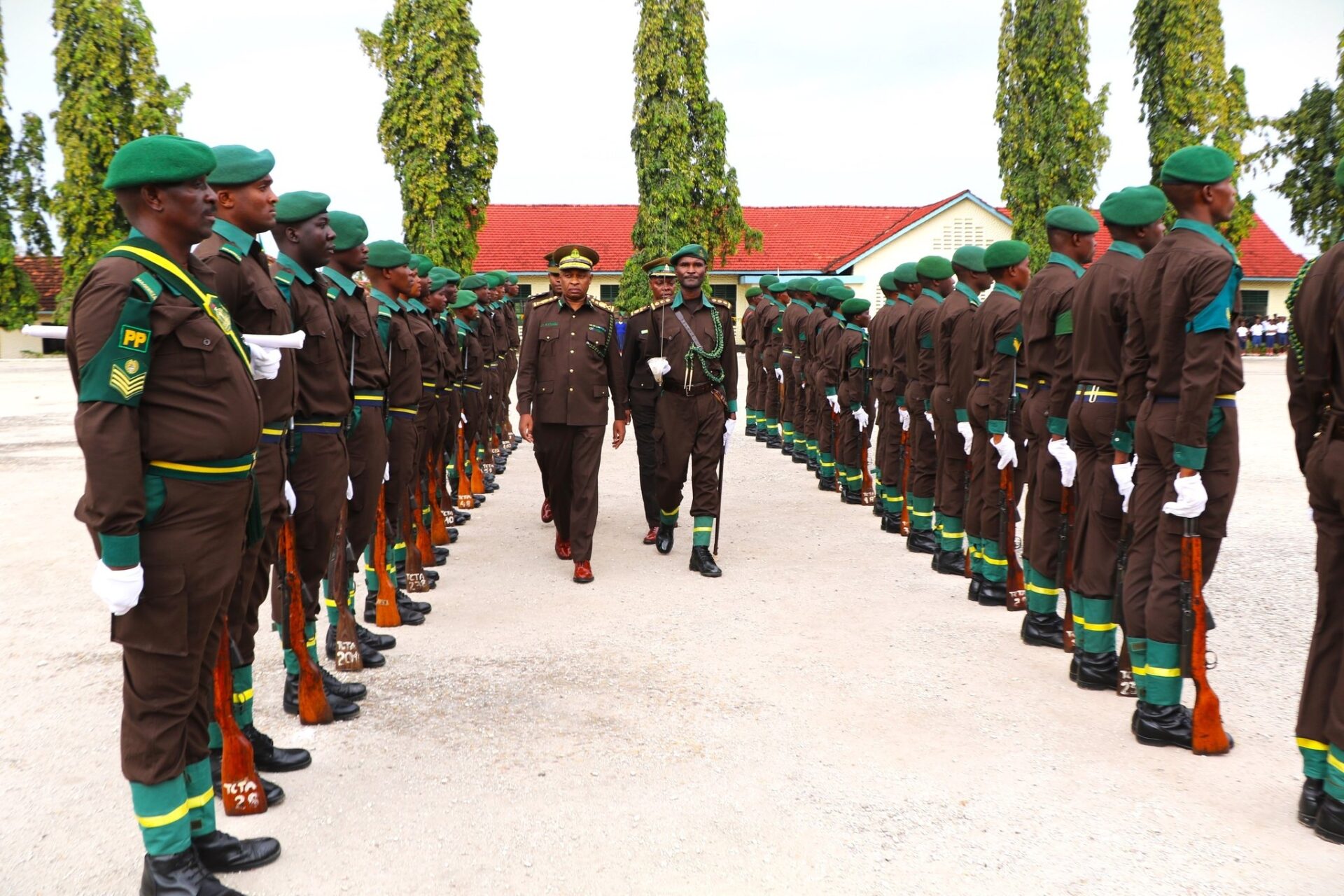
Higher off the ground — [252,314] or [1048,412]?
[252,314]

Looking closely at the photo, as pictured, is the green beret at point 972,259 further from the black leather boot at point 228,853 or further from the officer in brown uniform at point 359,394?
A: the black leather boot at point 228,853

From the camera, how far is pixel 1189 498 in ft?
14.7

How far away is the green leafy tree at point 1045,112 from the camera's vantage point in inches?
1378

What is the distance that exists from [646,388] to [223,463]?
639 centimetres

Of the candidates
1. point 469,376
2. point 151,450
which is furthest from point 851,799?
point 469,376

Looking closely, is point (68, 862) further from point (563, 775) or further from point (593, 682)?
point (593, 682)

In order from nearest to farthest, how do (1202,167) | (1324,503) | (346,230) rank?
(1324,503) < (1202,167) < (346,230)

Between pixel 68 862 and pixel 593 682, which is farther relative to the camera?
pixel 593 682

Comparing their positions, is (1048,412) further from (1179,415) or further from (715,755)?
(715,755)

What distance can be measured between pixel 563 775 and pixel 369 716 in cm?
123

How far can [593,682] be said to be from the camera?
5590mm

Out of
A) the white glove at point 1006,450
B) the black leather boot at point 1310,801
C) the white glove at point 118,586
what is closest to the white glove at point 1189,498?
the black leather boot at point 1310,801

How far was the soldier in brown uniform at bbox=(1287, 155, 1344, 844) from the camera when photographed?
12.4ft

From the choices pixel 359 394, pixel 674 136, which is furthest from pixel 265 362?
pixel 674 136
